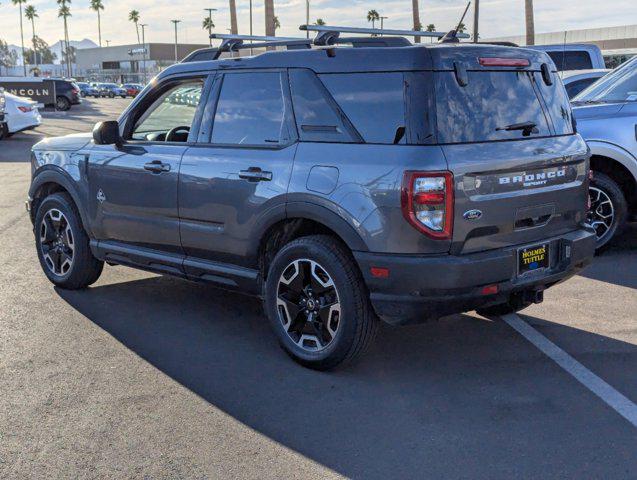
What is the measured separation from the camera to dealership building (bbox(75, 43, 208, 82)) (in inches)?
4796

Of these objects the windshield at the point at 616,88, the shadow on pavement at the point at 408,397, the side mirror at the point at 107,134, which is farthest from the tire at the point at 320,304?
the windshield at the point at 616,88

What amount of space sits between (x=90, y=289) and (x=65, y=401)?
8.79ft

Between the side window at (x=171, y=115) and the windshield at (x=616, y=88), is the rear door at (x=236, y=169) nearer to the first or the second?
the side window at (x=171, y=115)

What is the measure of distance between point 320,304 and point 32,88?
Answer: 1367 inches

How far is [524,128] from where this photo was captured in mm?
4867

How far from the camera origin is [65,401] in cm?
451

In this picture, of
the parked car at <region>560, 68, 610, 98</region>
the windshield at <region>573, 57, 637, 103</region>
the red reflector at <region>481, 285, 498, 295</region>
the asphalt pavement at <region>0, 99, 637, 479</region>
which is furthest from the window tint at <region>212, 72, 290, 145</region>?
the parked car at <region>560, 68, 610, 98</region>

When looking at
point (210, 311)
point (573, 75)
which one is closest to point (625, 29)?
point (573, 75)

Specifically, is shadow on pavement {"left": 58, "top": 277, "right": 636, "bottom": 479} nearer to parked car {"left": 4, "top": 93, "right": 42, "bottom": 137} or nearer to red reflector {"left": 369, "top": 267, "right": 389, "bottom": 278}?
red reflector {"left": 369, "top": 267, "right": 389, "bottom": 278}

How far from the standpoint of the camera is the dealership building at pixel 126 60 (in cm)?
12181

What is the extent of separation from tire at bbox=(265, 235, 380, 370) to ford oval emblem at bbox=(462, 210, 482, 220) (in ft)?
2.42

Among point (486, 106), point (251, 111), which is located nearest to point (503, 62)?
point (486, 106)

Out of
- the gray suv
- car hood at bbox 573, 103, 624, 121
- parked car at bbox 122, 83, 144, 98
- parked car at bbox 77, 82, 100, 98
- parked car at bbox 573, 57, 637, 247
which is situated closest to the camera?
the gray suv

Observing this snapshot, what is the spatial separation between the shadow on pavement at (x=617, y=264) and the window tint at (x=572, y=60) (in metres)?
7.68
